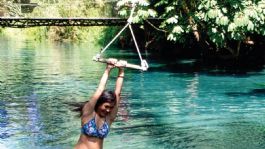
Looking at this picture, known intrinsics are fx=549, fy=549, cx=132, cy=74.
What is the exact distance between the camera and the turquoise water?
1216 centimetres

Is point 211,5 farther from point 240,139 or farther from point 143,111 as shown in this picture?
point 240,139

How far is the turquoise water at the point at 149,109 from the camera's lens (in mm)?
12164

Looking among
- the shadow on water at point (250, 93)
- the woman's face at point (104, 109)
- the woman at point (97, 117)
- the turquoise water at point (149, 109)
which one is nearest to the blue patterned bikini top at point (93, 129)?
the woman at point (97, 117)

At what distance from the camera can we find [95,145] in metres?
6.57

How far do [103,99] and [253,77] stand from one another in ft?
65.5

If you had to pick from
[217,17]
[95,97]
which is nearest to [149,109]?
[217,17]

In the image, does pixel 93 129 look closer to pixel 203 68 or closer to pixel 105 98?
pixel 105 98

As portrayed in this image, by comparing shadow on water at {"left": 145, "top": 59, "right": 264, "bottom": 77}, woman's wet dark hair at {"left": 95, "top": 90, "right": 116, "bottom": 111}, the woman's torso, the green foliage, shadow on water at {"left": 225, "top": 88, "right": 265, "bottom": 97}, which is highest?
the green foliage

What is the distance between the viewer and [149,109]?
16391 mm

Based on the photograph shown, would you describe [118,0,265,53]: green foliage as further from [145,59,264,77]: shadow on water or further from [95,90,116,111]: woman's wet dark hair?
[95,90,116,111]: woman's wet dark hair

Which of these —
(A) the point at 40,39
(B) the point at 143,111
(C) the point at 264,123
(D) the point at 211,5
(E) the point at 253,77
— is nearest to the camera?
(C) the point at 264,123

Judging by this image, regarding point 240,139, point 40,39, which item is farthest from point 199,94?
point 40,39

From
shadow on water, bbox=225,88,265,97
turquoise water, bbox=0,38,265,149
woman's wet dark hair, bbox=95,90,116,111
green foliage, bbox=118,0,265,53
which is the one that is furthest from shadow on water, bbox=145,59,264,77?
woman's wet dark hair, bbox=95,90,116,111

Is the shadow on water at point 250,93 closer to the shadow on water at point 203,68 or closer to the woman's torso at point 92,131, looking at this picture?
the shadow on water at point 203,68
